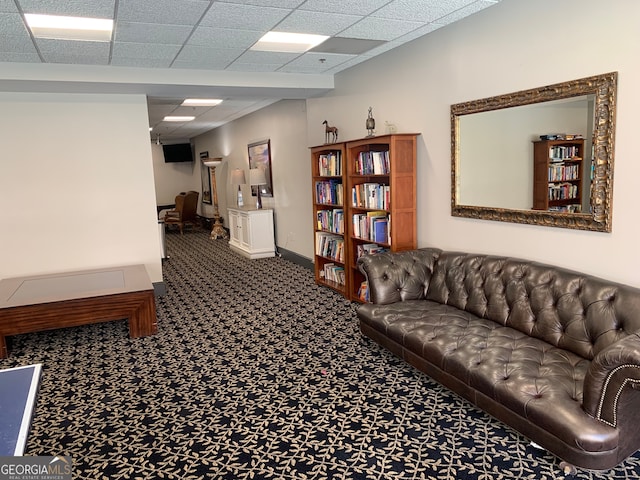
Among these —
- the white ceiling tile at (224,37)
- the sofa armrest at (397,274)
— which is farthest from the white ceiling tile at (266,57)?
the sofa armrest at (397,274)

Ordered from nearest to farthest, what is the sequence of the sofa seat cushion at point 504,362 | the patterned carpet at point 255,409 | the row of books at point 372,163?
the sofa seat cushion at point 504,362, the patterned carpet at point 255,409, the row of books at point 372,163

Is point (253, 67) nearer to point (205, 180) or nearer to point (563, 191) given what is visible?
point (563, 191)

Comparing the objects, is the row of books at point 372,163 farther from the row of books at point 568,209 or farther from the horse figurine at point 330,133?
the row of books at point 568,209

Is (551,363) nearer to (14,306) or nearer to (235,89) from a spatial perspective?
(14,306)

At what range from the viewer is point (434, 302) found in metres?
4.00

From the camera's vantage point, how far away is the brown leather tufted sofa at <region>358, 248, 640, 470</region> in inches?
84.7

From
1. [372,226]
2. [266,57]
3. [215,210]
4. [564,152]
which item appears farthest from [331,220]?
[215,210]

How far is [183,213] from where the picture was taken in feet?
40.4

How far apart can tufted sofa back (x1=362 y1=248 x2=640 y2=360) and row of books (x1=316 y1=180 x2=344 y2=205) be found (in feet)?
5.32

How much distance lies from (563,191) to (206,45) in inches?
128

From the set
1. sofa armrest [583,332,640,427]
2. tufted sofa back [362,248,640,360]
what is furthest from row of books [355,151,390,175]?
sofa armrest [583,332,640,427]

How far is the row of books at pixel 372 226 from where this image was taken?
4.88 metres

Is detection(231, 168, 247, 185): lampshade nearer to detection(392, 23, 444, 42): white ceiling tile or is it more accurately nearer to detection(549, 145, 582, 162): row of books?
detection(392, 23, 444, 42): white ceiling tile

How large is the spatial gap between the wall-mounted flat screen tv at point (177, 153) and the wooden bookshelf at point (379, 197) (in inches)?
394
